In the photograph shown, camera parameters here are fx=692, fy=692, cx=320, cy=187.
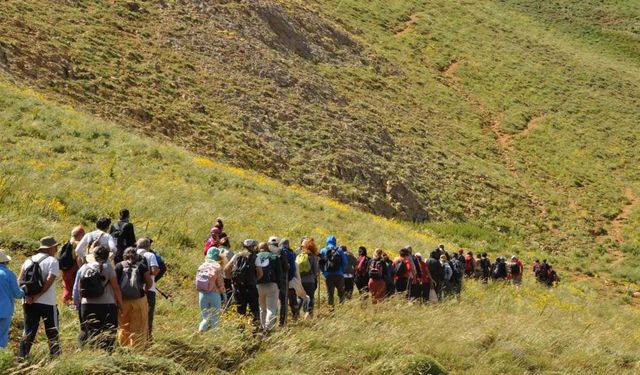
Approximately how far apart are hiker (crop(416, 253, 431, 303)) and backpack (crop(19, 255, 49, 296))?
770cm

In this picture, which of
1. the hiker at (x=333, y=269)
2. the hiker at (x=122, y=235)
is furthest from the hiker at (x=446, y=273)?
the hiker at (x=122, y=235)

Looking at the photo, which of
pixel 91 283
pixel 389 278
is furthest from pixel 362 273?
pixel 91 283

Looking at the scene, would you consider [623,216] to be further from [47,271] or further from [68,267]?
[47,271]

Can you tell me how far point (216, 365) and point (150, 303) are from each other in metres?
1.26

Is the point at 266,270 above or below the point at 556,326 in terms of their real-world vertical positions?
above

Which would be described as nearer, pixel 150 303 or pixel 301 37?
pixel 150 303

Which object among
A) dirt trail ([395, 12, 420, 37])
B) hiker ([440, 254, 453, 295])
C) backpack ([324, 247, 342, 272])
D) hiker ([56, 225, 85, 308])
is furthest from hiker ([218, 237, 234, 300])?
dirt trail ([395, 12, 420, 37])

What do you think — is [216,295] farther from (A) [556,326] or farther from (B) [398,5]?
(B) [398,5]

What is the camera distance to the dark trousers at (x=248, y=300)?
9.27 metres

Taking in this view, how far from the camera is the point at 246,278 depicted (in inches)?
360

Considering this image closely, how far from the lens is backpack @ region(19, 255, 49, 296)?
6863mm

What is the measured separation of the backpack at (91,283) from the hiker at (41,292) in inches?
11.4

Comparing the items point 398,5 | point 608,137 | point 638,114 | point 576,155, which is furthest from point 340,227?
point 398,5

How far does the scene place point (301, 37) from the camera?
40938 millimetres
